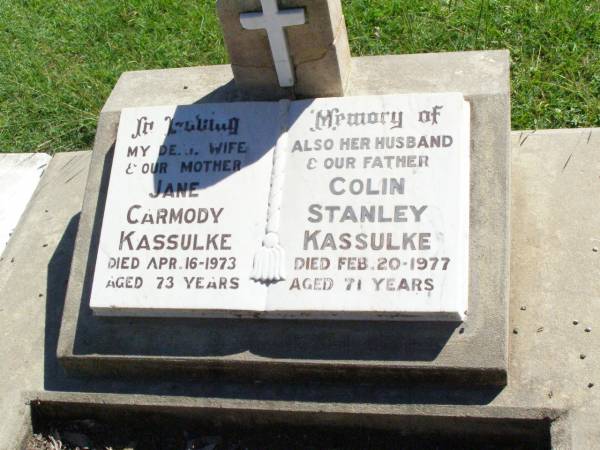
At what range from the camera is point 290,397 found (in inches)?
159

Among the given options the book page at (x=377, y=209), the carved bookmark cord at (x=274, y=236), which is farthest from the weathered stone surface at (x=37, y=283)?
the book page at (x=377, y=209)

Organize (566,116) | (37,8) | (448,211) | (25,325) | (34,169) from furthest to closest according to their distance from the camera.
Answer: (37,8) → (34,169) → (566,116) → (25,325) → (448,211)

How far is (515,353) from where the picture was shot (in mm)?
3996

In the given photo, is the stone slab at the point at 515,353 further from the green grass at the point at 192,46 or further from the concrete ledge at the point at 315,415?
the green grass at the point at 192,46

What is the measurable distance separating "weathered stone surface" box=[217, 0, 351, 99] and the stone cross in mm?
38

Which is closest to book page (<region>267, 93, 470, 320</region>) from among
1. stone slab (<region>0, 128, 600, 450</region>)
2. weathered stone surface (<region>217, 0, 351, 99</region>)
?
weathered stone surface (<region>217, 0, 351, 99</region>)

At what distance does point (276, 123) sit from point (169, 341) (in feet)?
3.44

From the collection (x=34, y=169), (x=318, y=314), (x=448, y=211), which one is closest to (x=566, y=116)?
(x=448, y=211)

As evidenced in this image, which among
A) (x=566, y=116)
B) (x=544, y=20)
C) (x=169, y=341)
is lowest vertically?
(x=169, y=341)

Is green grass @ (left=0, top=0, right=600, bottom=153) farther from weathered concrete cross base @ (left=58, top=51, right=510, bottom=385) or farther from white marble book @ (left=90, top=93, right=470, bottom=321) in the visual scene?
white marble book @ (left=90, top=93, right=470, bottom=321)

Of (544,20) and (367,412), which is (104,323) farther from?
(544,20)

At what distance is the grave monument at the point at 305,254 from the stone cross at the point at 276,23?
0.03 ft

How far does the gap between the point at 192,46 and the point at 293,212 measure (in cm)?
224

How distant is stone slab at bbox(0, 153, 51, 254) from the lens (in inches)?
206
